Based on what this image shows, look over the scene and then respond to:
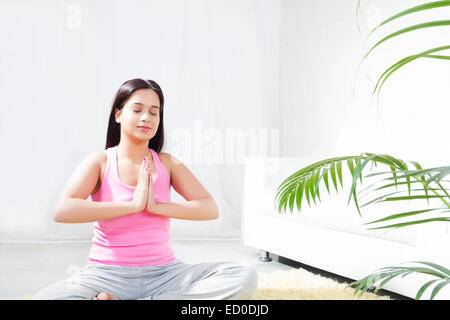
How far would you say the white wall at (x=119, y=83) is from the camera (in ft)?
8.45

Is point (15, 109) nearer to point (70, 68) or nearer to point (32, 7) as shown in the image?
point (70, 68)

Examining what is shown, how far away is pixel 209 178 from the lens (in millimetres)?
2953

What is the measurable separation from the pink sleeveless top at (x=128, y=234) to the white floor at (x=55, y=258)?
0.55m

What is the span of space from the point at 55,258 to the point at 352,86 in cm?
185

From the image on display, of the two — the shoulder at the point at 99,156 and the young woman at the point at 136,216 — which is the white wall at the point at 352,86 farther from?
the shoulder at the point at 99,156

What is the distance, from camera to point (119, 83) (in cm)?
273

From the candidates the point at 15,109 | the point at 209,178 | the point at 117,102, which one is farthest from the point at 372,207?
the point at 15,109

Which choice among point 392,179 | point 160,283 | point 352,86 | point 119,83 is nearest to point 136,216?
point 160,283

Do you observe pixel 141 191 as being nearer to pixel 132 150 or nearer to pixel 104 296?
pixel 132 150

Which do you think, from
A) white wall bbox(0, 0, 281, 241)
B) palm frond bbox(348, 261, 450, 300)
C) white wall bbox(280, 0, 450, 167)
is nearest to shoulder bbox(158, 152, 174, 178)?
palm frond bbox(348, 261, 450, 300)

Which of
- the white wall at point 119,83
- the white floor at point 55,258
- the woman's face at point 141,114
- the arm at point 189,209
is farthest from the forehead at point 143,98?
the white wall at point 119,83

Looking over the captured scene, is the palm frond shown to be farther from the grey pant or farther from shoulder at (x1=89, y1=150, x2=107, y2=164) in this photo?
shoulder at (x1=89, y1=150, x2=107, y2=164)

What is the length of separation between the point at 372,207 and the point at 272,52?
1.82m
